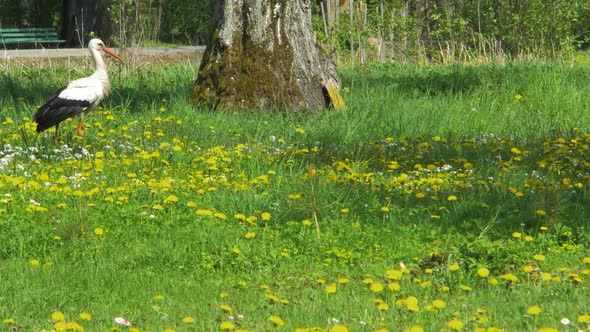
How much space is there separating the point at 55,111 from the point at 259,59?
2692mm

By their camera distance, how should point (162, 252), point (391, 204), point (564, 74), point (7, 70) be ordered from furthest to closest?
point (7, 70) → point (564, 74) → point (391, 204) → point (162, 252)

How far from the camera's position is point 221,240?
232 inches

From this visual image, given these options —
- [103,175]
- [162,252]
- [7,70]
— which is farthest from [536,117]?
[7,70]

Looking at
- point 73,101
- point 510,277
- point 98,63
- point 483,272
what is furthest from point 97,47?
point 510,277

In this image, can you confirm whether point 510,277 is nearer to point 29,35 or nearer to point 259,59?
point 259,59

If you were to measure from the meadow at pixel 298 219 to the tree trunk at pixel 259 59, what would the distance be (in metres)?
0.30

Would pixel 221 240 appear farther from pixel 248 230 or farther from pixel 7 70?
pixel 7 70

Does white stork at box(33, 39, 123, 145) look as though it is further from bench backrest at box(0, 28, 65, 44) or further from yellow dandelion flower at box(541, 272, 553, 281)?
bench backrest at box(0, 28, 65, 44)

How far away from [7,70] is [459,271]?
1004cm

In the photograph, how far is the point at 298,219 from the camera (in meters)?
6.39

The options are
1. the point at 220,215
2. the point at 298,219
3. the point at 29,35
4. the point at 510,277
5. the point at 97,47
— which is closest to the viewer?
the point at 510,277

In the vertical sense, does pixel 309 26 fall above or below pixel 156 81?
above

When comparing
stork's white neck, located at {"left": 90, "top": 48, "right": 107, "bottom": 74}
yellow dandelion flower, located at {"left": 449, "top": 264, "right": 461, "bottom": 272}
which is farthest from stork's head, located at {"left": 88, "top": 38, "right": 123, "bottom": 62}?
yellow dandelion flower, located at {"left": 449, "top": 264, "right": 461, "bottom": 272}

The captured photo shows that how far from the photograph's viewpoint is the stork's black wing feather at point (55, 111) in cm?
857
